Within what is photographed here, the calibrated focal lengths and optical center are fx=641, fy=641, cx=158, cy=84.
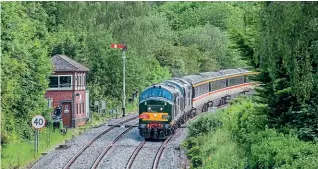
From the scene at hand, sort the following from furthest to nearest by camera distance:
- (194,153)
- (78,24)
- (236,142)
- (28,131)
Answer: (78,24) → (28,131) → (194,153) → (236,142)

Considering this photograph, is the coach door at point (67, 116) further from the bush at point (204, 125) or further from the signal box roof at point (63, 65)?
the bush at point (204, 125)

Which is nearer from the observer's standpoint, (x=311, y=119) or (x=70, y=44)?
(x=311, y=119)

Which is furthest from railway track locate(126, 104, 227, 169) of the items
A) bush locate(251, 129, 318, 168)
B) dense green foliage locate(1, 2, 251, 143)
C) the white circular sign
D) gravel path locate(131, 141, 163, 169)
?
bush locate(251, 129, 318, 168)

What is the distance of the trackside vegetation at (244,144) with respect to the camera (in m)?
12.9

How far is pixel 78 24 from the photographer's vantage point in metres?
45.9

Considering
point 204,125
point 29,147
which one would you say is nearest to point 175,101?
point 204,125

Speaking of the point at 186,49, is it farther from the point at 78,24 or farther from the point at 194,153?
the point at 194,153

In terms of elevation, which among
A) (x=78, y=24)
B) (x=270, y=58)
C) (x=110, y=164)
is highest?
(x=78, y=24)

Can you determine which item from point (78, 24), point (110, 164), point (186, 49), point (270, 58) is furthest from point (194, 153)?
point (186, 49)

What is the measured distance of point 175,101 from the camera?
27922 millimetres

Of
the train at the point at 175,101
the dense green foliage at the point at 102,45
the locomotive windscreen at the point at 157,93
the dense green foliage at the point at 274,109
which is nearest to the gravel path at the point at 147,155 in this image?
the train at the point at 175,101

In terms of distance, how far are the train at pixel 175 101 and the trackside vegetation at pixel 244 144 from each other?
1.58m

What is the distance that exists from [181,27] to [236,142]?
50.3m

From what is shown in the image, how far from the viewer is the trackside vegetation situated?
12.9 meters
